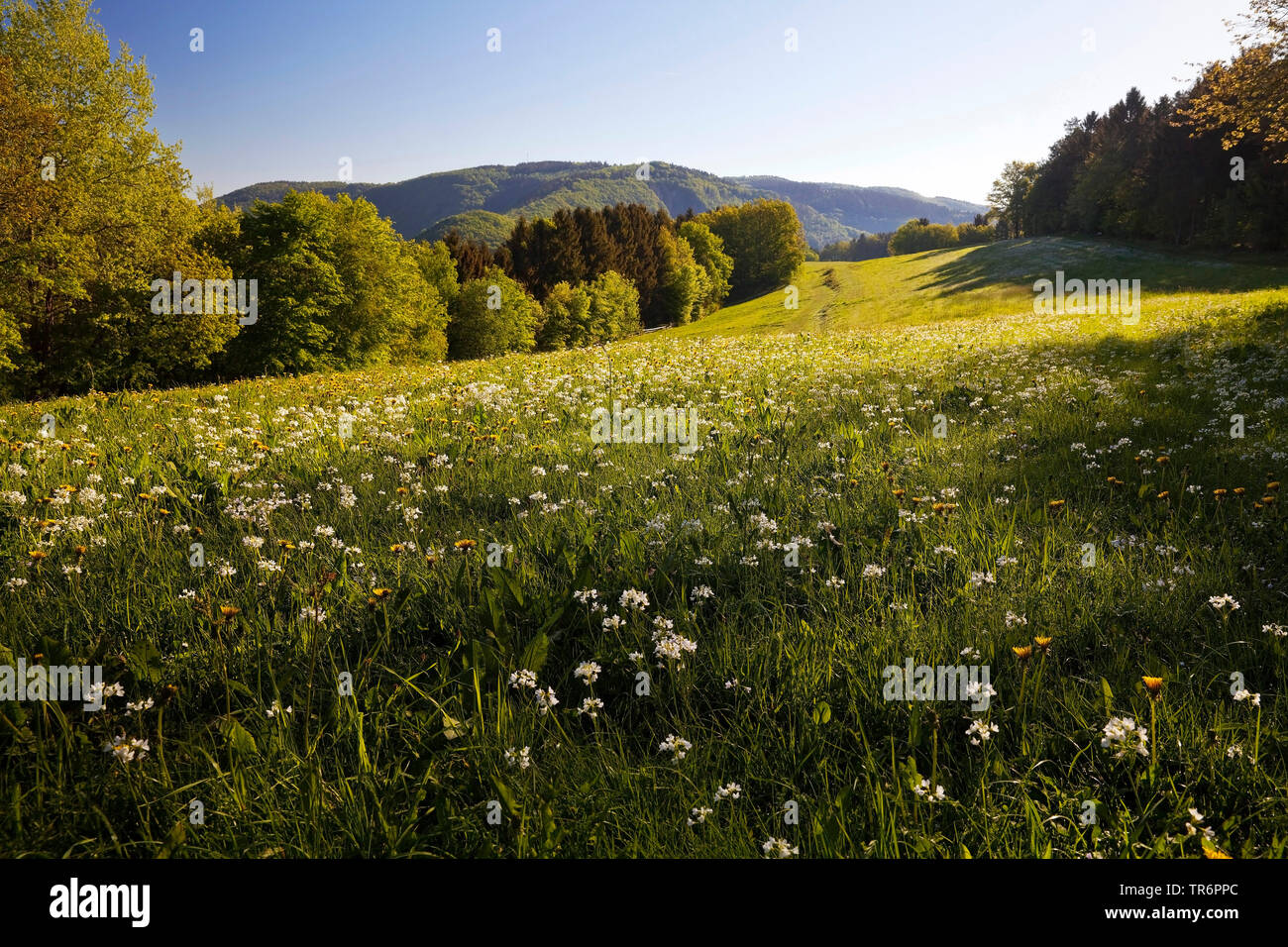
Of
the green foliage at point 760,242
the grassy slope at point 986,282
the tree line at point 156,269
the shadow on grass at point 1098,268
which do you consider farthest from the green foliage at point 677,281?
the shadow on grass at point 1098,268

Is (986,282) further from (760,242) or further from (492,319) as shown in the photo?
(760,242)

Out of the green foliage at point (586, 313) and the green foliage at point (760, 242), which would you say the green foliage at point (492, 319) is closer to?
the green foliage at point (586, 313)

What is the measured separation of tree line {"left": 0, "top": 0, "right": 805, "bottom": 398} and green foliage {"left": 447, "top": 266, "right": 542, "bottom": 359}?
192 mm

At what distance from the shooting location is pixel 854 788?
Answer: 2.26 metres

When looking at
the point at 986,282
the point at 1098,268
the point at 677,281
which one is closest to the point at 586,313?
the point at 677,281

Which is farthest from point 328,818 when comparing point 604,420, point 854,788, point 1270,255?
point 1270,255

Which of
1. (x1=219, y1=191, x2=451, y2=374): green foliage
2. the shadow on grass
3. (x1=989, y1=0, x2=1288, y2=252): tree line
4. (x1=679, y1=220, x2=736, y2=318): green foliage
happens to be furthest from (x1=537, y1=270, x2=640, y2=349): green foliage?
(x1=989, y1=0, x2=1288, y2=252): tree line

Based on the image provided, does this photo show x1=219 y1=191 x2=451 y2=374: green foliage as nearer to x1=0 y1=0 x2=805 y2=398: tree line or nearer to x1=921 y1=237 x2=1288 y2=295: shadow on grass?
x1=0 y1=0 x2=805 y2=398: tree line

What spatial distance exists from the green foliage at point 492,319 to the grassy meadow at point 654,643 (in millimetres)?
58399

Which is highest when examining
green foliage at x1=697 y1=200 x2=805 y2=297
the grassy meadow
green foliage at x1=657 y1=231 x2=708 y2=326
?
green foliage at x1=697 y1=200 x2=805 y2=297

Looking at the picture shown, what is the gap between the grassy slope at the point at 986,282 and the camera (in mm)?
40531

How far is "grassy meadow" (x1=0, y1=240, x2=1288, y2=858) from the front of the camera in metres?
2.13
